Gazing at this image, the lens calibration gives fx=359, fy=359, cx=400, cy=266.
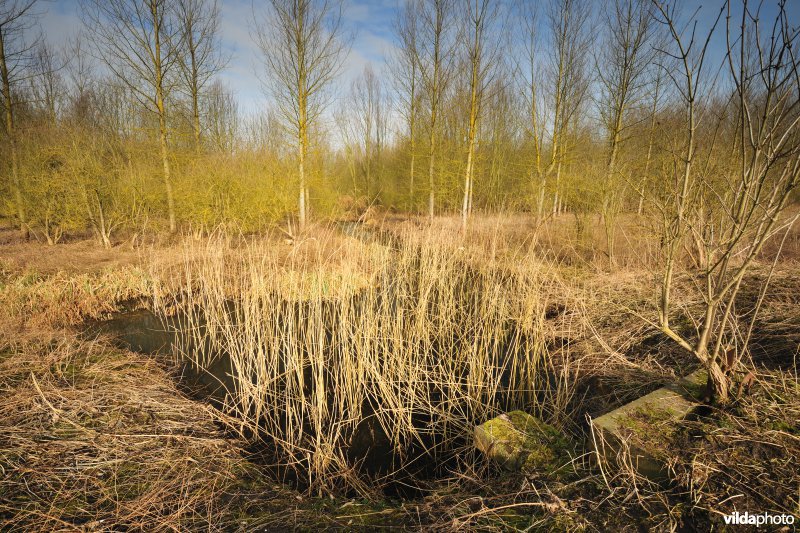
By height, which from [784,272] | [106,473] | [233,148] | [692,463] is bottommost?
[106,473]

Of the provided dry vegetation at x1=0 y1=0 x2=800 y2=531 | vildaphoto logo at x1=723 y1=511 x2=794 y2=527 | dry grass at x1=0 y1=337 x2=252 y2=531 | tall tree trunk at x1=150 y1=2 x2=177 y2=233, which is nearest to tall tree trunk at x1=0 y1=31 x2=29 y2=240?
dry vegetation at x1=0 y1=0 x2=800 y2=531

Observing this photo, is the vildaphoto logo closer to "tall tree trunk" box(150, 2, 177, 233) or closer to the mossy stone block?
the mossy stone block

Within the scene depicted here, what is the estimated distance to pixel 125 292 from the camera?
5.86 metres

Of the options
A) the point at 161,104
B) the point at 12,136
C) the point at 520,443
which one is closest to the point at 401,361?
the point at 520,443

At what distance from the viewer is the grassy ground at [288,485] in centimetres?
157

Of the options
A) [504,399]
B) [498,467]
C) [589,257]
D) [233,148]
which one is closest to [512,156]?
[589,257]

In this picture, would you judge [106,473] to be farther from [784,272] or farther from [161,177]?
[161,177]

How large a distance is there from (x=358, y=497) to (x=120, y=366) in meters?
2.88

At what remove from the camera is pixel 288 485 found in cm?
234

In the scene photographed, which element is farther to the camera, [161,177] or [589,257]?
[161,177]

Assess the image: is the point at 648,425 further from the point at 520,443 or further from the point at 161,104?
the point at 161,104

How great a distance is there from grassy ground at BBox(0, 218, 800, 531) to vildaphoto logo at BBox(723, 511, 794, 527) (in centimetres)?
4

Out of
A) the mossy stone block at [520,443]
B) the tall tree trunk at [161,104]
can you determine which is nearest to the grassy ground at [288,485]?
the mossy stone block at [520,443]

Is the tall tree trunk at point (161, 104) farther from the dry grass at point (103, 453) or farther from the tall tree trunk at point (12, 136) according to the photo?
the dry grass at point (103, 453)
